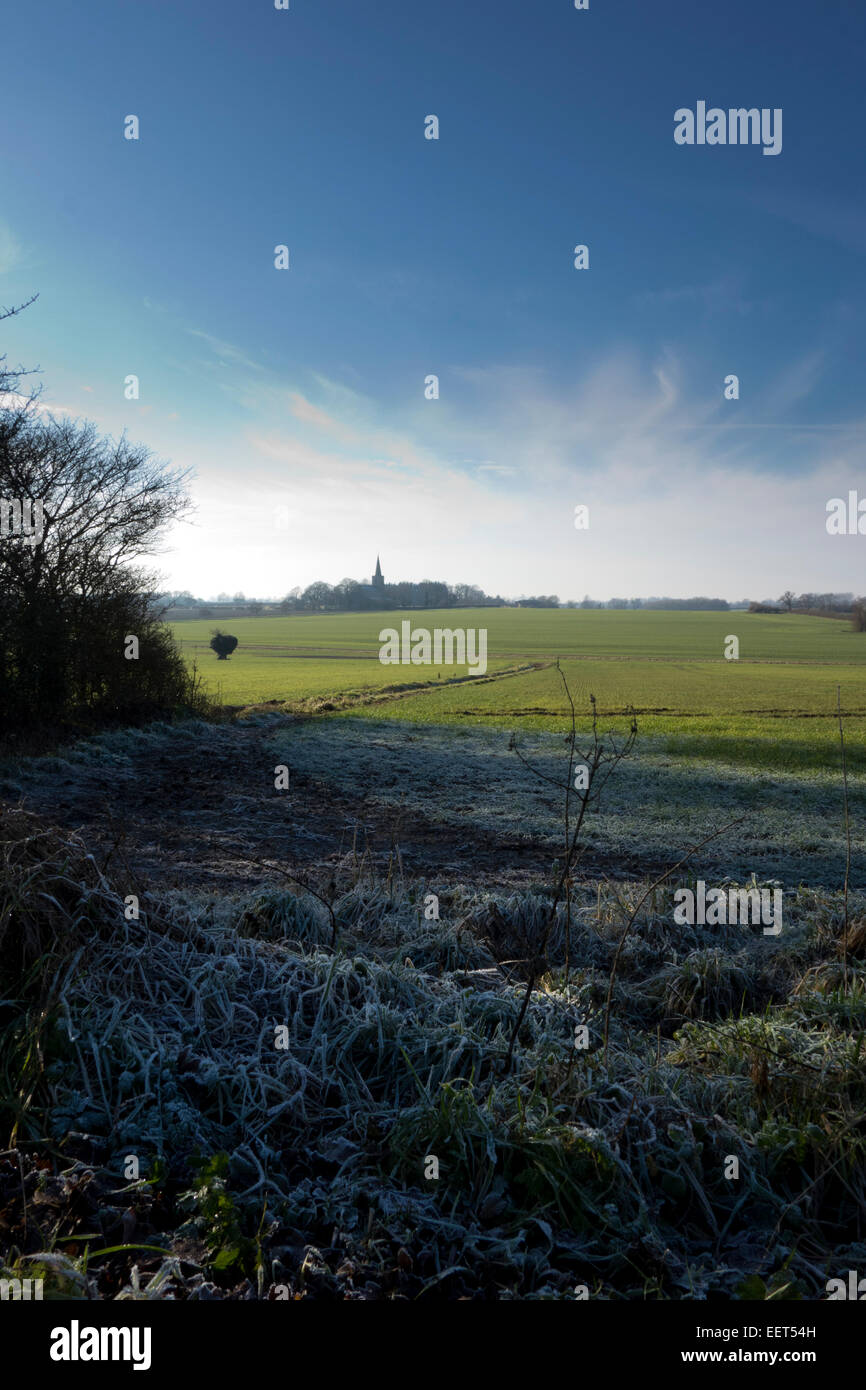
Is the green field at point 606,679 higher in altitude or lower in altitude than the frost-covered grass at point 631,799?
higher

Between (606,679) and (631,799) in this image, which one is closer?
(631,799)

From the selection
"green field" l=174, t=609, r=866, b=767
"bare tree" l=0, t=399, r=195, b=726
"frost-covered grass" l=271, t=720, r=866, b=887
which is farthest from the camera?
"green field" l=174, t=609, r=866, b=767

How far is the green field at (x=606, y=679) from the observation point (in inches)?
985

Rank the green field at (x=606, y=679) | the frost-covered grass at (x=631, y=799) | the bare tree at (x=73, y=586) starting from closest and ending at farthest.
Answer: the frost-covered grass at (x=631, y=799) < the bare tree at (x=73, y=586) < the green field at (x=606, y=679)

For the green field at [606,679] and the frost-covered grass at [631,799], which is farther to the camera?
the green field at [606,679]

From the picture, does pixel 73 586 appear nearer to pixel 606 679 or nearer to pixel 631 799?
pixel 631 799

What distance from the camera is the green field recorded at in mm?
25031

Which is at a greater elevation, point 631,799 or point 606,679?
point 606,679

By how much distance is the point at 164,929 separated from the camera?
509 cm

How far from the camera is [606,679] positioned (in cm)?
4691

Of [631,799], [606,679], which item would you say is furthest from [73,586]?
[606,679]

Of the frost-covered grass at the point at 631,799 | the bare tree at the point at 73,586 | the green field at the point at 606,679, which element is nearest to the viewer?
the frost-covered grass at the point at 631,799

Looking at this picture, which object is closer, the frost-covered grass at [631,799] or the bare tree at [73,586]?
the frost-covered grass at [631,799]
